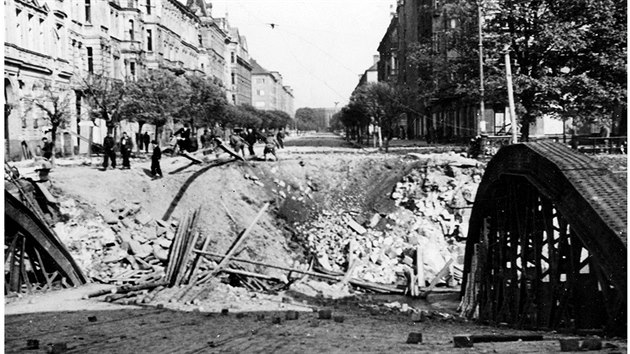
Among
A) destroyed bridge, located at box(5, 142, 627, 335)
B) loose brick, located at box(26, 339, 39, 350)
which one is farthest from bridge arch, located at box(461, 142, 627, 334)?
loose brick, located at box(26, 339, 39, 350)

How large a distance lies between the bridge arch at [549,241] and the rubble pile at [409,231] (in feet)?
22.2

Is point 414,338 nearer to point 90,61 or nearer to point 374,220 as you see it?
point 374,220

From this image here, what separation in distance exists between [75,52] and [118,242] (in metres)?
24.0

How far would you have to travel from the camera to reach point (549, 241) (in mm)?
10641

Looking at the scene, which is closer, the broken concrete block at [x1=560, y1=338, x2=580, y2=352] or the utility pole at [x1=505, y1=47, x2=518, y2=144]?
the broken concrete block at [x1=560, y1=338, x2=580, y2=352]

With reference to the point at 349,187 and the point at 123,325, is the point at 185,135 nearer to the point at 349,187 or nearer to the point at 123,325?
the point at 349,187

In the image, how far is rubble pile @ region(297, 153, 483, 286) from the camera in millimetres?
22375

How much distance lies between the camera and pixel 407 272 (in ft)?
63.9

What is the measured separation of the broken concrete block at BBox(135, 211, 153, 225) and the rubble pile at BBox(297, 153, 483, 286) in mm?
5446

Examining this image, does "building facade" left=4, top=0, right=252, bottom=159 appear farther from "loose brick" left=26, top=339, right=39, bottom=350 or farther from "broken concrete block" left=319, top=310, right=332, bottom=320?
"loose brick" left=26, top=339, right=39, bottom=350

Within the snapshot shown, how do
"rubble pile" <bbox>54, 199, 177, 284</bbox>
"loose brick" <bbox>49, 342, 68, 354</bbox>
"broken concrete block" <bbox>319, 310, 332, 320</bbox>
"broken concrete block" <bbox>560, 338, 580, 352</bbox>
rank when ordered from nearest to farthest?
"broken concrete block" <bbox>560, 338, 580, 352</bbox>, "loose brick" <bbox>49, 342, 68, 354</bbox>, "broken concrete block" <bbox>319, 310, 332, 320</bbox>, "rubble pile" <bbox>54, 199, 177, 284</bbox>

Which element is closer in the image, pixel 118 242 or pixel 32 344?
pixel 32 344

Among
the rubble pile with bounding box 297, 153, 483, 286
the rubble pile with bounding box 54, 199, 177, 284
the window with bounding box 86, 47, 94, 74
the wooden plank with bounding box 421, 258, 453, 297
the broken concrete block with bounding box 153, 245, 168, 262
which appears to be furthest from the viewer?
the window with bounding box 86, 47, 94, 74

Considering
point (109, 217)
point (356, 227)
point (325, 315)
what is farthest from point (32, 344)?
point (356, 227)
